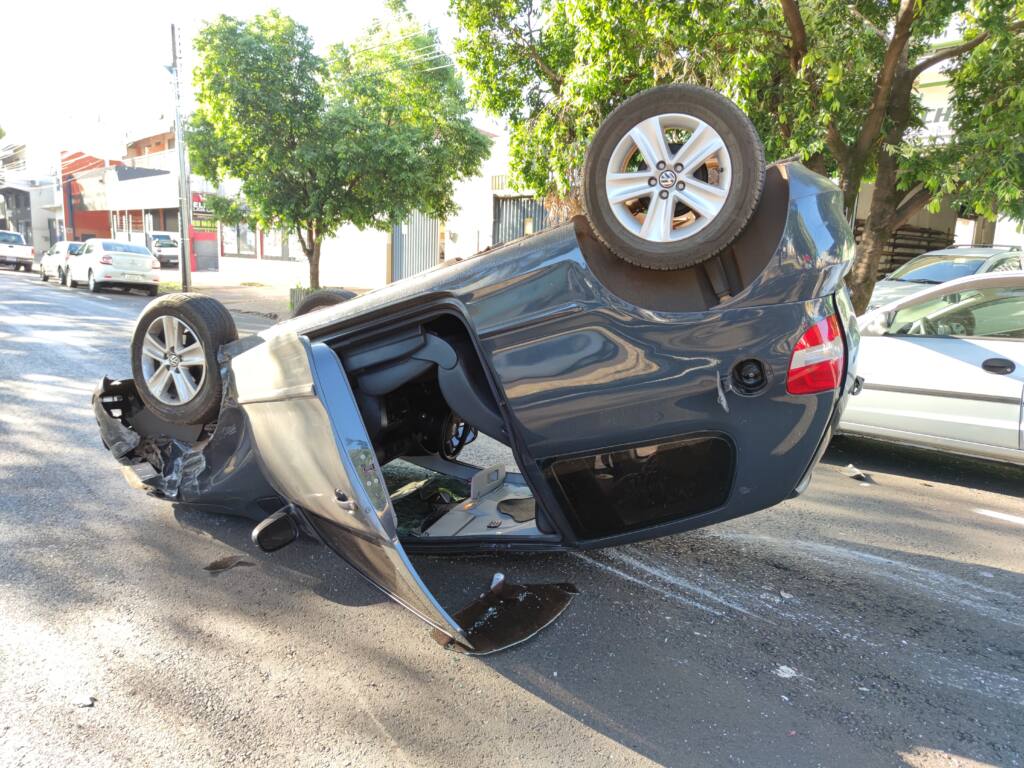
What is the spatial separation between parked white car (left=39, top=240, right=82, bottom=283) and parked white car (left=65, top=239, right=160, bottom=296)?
1557 millimetres

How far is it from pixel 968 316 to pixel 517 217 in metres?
15.1

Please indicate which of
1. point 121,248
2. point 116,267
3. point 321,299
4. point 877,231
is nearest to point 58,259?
point 121,248

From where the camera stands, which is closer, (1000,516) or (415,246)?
(1000,516)

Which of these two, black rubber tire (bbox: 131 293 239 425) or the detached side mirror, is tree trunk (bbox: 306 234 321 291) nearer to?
black rubber tire (bbox: 131 293 239 425)

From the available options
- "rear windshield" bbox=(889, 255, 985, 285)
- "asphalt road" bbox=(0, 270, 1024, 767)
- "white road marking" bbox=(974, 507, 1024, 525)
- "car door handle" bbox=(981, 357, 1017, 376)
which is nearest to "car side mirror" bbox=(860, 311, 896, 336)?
"car door handle" bbox=(981, 357, 1017, 376)

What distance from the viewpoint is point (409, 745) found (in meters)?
2.34

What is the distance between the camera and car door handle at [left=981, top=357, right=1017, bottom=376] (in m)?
4.95

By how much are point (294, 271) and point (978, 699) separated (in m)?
27.1

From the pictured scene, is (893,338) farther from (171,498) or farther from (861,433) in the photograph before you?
(171,498)

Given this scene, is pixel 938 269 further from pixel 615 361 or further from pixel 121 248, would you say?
pixel 121 248

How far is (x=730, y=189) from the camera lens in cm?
255

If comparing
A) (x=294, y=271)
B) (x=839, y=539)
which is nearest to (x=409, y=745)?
(x=839, y=539)

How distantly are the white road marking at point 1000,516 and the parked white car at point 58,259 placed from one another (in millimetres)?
22902

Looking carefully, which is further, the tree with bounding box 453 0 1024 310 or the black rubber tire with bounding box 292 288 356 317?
the tree with bounding box 453 0 1024 310
